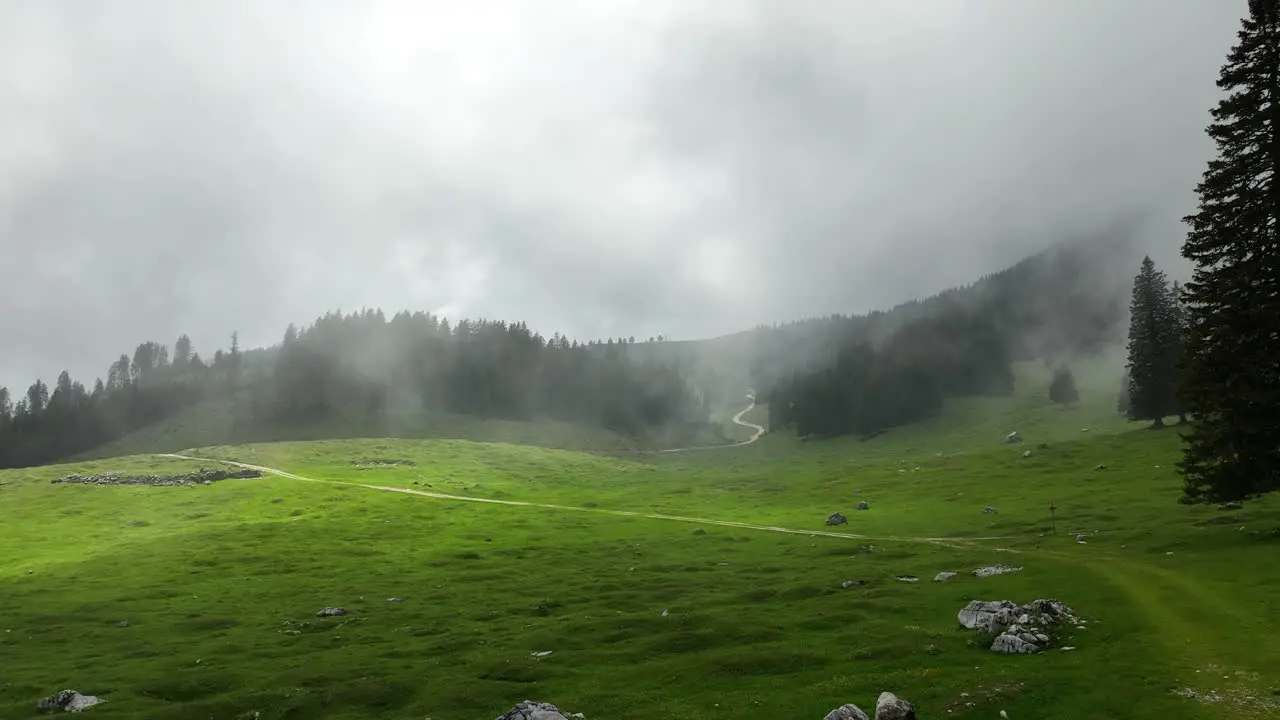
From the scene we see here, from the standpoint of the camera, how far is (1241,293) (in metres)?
40.9

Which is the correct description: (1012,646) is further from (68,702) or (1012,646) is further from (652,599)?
(68,702)

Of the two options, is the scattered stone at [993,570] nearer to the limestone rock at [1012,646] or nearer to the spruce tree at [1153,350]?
the limestone rock at [1012,646]

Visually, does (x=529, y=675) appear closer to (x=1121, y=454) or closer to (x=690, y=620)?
(x=690, y=620)

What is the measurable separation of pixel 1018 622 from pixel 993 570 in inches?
667

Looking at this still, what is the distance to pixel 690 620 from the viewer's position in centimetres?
4069

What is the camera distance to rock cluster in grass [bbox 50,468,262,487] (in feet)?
406

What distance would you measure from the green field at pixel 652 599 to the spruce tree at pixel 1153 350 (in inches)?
399

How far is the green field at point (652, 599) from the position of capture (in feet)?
87.1

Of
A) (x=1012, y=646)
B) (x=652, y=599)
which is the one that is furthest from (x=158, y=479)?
(x=1012, y=646)

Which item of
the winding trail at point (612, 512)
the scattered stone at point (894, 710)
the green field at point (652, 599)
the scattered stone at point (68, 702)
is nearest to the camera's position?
the scattered stone at point (894, 710)

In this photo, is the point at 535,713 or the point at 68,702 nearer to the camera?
the point at 535,713

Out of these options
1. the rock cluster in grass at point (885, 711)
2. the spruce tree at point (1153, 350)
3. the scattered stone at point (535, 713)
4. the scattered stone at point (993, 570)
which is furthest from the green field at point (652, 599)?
the spruce tree at point (1153, 350)

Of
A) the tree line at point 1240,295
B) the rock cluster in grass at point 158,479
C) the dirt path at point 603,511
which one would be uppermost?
the tree line at point 1240,295

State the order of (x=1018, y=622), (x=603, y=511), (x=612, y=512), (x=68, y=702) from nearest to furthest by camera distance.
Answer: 1. (x=1018, y=622)
2. (x=68, y=702)
3. (x=612, y=512)
4. (x=603, y=511)
